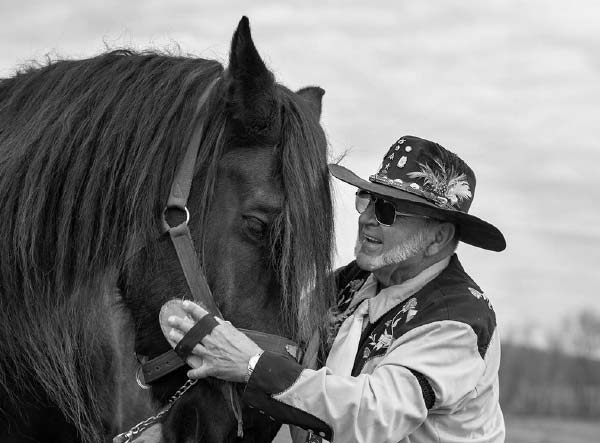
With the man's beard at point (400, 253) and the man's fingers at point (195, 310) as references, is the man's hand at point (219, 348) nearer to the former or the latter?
the man's fingers at point (195, 310)

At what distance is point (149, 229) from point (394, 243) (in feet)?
3.29

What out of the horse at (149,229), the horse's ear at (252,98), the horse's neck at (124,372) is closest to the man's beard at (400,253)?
the horse at (149,229)

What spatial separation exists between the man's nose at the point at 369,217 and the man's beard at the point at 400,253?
0.46ft

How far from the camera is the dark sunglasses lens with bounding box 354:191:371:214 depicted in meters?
3.51

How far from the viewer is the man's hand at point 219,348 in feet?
9.37

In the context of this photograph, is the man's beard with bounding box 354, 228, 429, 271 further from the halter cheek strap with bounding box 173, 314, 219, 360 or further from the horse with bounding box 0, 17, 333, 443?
the halter cheek strap with bounding box 173, 314, 219, 360

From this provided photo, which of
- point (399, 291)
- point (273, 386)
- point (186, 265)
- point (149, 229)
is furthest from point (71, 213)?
point (399, 291)

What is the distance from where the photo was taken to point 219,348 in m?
2.87

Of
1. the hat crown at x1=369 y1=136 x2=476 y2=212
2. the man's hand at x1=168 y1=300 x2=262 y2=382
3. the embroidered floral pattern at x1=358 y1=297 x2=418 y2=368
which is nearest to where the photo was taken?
the man's hand at x1=168 y1=300 x2=262 y2=382

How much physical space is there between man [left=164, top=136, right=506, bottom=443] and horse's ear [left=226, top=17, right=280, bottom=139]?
0.32 meters

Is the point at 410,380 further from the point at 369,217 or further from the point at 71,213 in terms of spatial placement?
the point at 71,213

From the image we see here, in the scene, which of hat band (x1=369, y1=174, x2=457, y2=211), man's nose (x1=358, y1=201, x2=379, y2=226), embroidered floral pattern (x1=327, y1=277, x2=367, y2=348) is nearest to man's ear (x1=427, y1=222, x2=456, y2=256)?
hat band (x1=369, y1=174, x2=457, y2=211)

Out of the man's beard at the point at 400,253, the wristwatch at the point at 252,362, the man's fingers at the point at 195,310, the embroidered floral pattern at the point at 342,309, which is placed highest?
the man's beard at the point at 400,253

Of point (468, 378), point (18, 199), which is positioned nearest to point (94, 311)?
point (18, 199)
